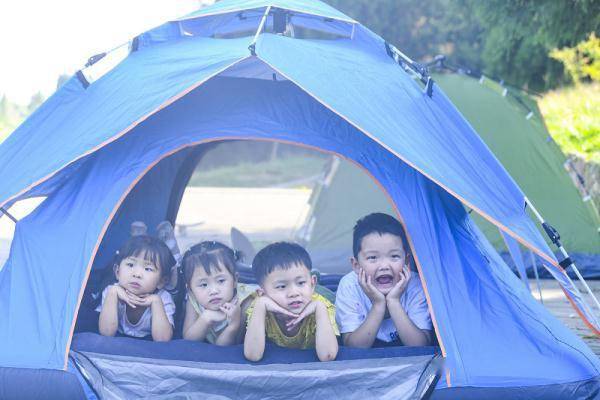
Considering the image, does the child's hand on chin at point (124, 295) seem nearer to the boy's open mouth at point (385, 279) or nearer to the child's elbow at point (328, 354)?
the child's elbow at point (328, 354)

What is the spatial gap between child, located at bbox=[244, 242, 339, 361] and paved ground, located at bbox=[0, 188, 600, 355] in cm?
180

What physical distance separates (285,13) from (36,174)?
1.55 metres

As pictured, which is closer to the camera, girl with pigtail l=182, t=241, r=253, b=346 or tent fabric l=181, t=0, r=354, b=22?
girl with pigtail l=182, t=241, r=253, b=346

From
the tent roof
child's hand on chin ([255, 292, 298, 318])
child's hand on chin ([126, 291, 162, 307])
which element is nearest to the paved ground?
the tent roof

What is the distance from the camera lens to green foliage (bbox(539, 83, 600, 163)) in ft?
34.8

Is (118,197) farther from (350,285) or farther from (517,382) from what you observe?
(517,382)

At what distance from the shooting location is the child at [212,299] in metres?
3.93

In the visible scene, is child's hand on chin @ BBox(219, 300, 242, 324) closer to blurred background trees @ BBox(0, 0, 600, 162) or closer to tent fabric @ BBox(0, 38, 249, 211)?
tent fabric @ BBox(0, 38, 249, 211)

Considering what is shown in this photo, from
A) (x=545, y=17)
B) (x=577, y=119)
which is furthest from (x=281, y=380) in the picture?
(x=577, y=119)

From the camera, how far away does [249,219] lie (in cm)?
1192

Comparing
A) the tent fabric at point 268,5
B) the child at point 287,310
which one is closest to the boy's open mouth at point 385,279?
the child at point 287,310


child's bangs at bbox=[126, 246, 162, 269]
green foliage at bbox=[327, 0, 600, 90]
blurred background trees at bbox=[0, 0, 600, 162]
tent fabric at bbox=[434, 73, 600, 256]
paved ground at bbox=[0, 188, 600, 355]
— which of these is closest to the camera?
child's bangs at bbox=[126, 246, 162, 269]

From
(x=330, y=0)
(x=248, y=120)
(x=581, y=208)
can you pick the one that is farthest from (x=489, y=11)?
(x=330, y=0)

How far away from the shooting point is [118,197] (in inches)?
158
